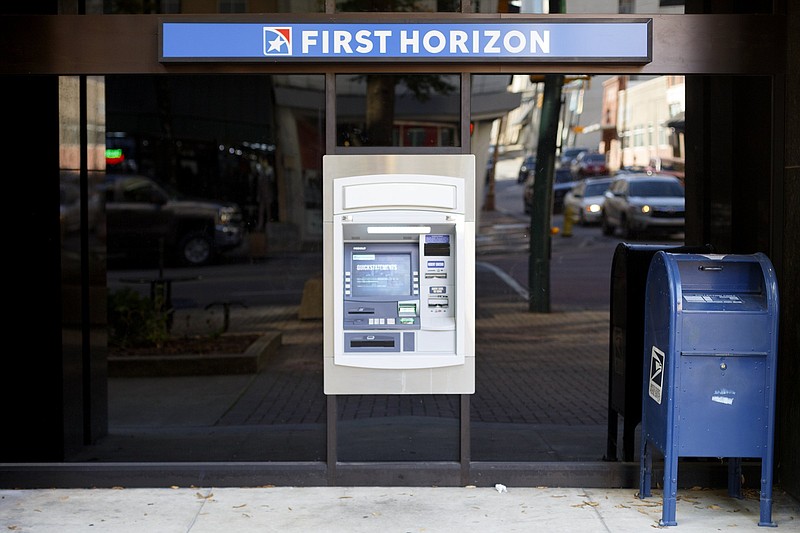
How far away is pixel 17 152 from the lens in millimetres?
6707

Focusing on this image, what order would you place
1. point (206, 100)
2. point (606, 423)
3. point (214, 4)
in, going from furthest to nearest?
point (206, 100) → point (606, 423) → point (214, 4)

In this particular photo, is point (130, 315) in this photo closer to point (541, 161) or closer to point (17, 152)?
point (17, 152)

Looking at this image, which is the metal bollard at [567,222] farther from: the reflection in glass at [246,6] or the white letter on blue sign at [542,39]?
the reflection in glass at [246,6]

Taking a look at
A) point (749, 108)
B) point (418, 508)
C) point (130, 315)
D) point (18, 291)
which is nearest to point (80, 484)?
point (18, 291)

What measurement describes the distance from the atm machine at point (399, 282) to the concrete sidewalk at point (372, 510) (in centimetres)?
66

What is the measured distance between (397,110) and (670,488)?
3.15 metres

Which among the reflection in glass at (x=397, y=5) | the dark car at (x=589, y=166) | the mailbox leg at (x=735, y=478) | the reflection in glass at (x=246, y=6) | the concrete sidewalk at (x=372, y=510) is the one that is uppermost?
the reflection in glass at (x=397, y=5)

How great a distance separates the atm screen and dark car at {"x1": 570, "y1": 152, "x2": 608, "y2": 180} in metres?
2.36

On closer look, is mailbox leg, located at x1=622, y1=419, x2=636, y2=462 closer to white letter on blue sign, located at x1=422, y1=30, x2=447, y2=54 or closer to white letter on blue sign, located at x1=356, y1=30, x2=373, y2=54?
white letter on blue sign, located at x1=422, y1=30, x2=447, y2=54

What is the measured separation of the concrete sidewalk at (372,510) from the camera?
219 inches

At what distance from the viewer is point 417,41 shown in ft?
19.7

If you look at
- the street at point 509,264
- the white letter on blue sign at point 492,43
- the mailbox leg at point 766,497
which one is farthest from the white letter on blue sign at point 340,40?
the mailbox leg at point 766,497

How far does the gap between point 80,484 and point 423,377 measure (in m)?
2.24

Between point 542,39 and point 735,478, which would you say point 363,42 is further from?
point 735,478
